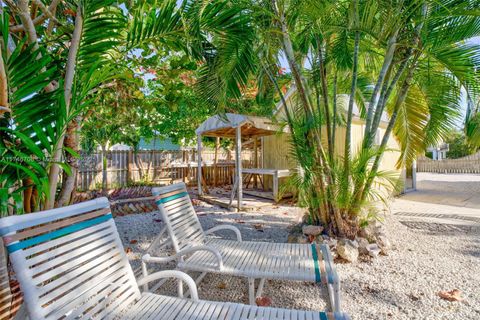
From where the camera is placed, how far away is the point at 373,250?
12.8ft

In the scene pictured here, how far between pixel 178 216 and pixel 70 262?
152cm

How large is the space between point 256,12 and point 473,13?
233 centimetres

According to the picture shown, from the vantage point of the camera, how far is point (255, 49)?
13.6 feet

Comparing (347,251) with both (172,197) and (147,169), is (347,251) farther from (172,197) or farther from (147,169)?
(147,169)

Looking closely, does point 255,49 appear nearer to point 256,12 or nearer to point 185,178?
point 256,12

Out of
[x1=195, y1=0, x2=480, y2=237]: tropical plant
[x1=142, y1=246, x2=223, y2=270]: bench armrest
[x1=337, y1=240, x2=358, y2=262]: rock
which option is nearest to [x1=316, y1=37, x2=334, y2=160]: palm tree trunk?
[x1=195, y1=0, x2=480, y2=237]: tropical plant

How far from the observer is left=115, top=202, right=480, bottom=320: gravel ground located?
262cm

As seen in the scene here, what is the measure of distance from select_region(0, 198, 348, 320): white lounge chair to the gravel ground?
1044mm

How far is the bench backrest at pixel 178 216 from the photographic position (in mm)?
3002

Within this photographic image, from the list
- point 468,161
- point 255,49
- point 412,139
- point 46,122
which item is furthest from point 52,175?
point 468,161

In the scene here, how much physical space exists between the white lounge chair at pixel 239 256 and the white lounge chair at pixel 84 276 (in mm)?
496

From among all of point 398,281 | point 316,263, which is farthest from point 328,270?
point 398,281

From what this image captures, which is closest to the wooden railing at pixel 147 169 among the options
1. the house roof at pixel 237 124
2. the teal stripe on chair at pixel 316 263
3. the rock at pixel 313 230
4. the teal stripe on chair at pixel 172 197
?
the house roof at pixel 237 124

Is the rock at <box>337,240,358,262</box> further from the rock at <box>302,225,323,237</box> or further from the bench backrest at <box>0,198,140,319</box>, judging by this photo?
the bench backrest at <box>0,198,140,319</box>
